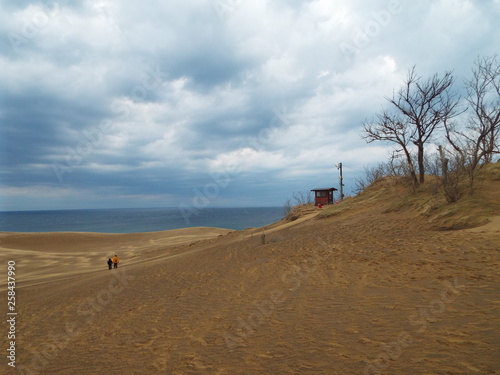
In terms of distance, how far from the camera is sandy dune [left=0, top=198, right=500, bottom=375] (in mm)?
4086

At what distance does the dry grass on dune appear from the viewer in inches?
161

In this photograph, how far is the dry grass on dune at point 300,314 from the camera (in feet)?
13.4

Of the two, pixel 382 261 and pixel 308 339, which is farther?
pixel 382 261

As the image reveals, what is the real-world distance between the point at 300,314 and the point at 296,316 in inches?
4.8

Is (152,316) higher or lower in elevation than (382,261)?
lower

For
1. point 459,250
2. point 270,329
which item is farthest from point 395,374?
point 459,250

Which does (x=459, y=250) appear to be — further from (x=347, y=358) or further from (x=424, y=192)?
(x=424, y=192)

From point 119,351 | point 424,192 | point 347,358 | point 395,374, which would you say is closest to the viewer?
point 395,374

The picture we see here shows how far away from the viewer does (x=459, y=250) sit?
8781 mm

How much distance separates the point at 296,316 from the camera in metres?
5.79

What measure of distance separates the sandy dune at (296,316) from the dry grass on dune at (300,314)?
28mm

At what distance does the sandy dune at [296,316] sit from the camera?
4.09 meters

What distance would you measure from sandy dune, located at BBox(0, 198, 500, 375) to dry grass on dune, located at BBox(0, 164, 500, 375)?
0.09 ft

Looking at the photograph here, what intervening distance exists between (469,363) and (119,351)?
17.6 feet
